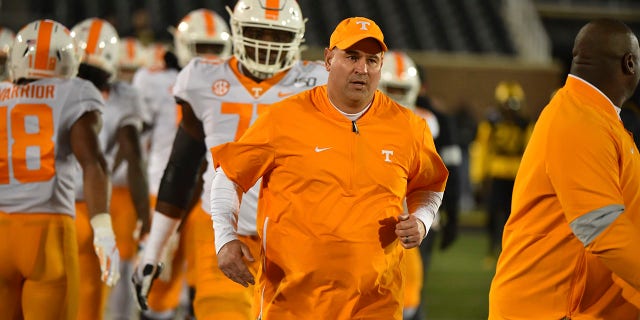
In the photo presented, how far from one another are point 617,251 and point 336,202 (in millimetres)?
877

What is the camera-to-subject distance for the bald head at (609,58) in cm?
316

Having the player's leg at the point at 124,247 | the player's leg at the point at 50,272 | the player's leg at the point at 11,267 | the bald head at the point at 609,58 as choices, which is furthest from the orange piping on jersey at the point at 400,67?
the bald head at the point at 609,58

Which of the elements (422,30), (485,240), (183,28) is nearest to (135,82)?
(183,28)

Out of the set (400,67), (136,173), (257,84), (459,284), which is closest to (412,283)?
(400,67)

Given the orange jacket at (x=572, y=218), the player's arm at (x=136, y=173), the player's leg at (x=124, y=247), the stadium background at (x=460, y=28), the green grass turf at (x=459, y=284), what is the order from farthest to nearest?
the stadium background at (x=460, y=28) → the green grass turf at (x=459, y=284) → the player's leg at (x=124, y=247) → the player's arm at (x=136, y=173) → the orange jacket at (x=572, y=218)

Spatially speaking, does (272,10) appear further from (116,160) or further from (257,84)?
(116,160)

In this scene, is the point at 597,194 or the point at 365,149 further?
the point at 365,149

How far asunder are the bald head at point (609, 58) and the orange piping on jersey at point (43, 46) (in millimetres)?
2313

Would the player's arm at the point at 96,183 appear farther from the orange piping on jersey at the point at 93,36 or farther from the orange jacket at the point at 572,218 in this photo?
the orange jacket at the point at 572,218

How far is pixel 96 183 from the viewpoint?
174 inches

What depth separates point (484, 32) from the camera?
21.5m

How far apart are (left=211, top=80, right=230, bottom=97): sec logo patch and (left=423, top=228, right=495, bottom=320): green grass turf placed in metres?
4.06

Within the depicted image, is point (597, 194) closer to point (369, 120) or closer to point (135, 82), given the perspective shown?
point (369, 120)

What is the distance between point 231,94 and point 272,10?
0.41m
